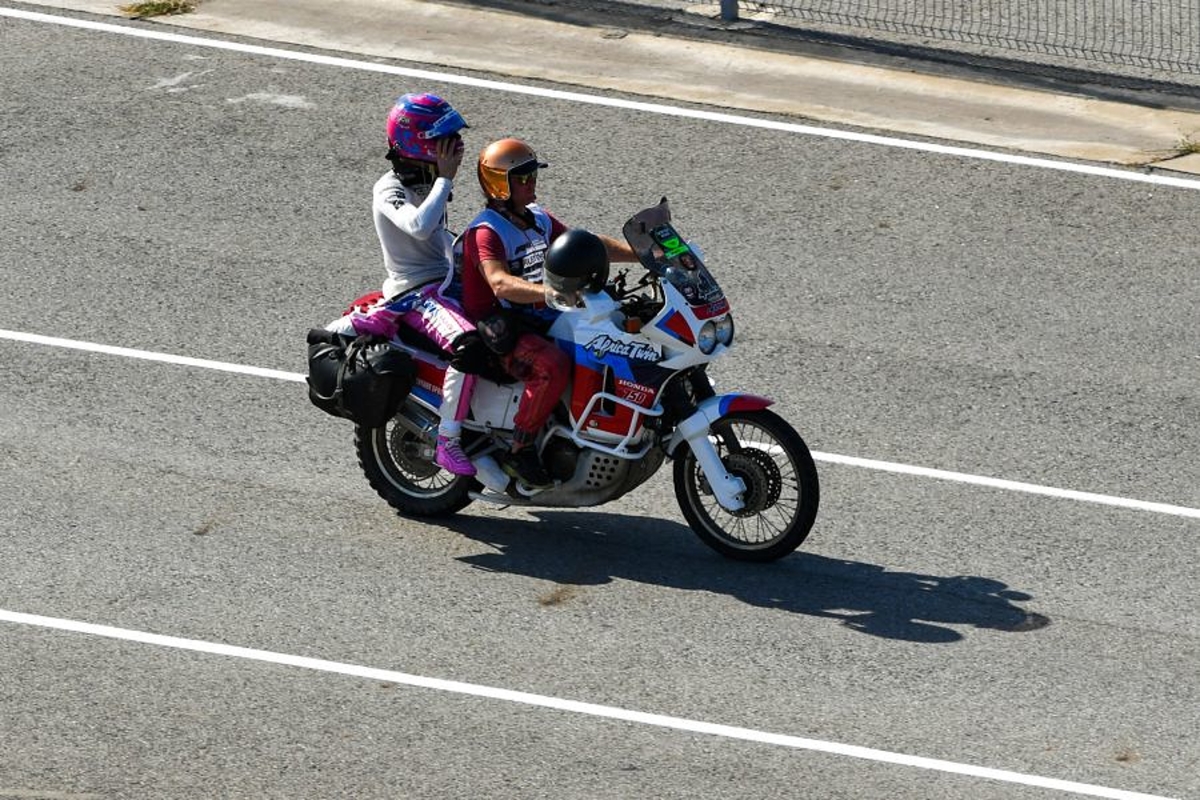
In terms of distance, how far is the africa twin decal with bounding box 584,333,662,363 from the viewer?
9.98 m

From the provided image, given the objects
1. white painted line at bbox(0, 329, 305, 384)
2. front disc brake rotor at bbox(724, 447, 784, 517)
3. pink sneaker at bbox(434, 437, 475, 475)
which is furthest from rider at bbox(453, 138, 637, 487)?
white painted line at bbox(0, 329, 305, 384)

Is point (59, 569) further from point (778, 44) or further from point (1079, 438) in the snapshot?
point (778, 44)

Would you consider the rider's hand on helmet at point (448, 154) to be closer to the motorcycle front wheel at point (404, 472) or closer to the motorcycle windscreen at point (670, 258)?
the motorcycle windscreen at point (670, 258)

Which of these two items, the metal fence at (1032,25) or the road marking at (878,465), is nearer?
the road marking at (878,465)

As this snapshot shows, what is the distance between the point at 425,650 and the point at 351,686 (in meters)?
0.46

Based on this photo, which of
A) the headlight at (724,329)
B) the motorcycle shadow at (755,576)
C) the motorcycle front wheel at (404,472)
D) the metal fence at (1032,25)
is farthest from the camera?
the metal fence at (1032,25)

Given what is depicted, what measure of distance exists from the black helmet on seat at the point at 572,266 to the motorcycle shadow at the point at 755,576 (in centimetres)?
138

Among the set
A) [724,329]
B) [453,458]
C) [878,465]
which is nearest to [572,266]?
[724,329]

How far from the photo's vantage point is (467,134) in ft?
49.8

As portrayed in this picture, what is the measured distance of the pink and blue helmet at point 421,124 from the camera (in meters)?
10.2

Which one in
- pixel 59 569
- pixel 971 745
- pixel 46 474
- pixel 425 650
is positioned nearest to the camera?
pixel 971 745

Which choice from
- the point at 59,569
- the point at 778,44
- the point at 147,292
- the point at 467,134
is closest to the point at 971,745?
the point at 59,569

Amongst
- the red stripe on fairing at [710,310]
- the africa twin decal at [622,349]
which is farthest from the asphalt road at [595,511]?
the red stripe on fairing at [710,310]

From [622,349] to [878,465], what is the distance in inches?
80.2
